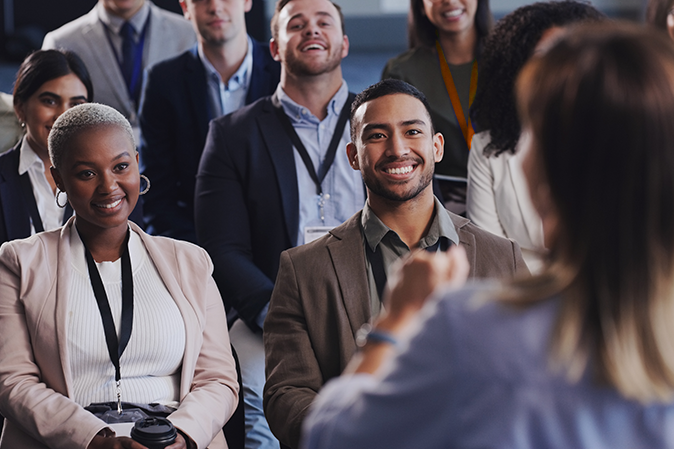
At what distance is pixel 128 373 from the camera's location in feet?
6.68

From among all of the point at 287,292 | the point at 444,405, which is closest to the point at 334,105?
the point at 287,292

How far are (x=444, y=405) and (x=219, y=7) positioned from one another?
2.87 metres

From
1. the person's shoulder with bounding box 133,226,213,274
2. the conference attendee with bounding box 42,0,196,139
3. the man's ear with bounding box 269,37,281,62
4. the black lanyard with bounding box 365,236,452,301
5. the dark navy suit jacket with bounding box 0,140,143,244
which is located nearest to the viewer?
the black lanyard with bounding box 365,236,452,301

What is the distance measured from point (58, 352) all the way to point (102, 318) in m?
0.14

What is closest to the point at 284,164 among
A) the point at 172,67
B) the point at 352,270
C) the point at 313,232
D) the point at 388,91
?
the point at 313,232

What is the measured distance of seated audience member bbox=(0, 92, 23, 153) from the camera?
10.3 ft

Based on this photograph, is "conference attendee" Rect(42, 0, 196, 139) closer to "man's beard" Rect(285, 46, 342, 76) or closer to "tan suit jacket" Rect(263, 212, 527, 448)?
"man's beard" Rect(285, 46, 342, 76)

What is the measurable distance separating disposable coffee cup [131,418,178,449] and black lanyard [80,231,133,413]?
125 mm

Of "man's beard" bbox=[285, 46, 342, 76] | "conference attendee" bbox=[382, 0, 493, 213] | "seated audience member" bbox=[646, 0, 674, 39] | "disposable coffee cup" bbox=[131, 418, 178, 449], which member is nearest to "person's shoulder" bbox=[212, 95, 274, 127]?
"man's beard" bbox=[285, 46, 342, 76]

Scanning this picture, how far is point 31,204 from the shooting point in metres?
2.79

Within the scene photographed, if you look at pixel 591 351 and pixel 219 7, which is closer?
pixel 591 351

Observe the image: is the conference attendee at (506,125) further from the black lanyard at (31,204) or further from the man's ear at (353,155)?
the black lanyard at (31,204)

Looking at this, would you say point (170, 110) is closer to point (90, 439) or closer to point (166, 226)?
point (166, 226)

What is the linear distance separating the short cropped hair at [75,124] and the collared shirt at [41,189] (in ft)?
2.24
